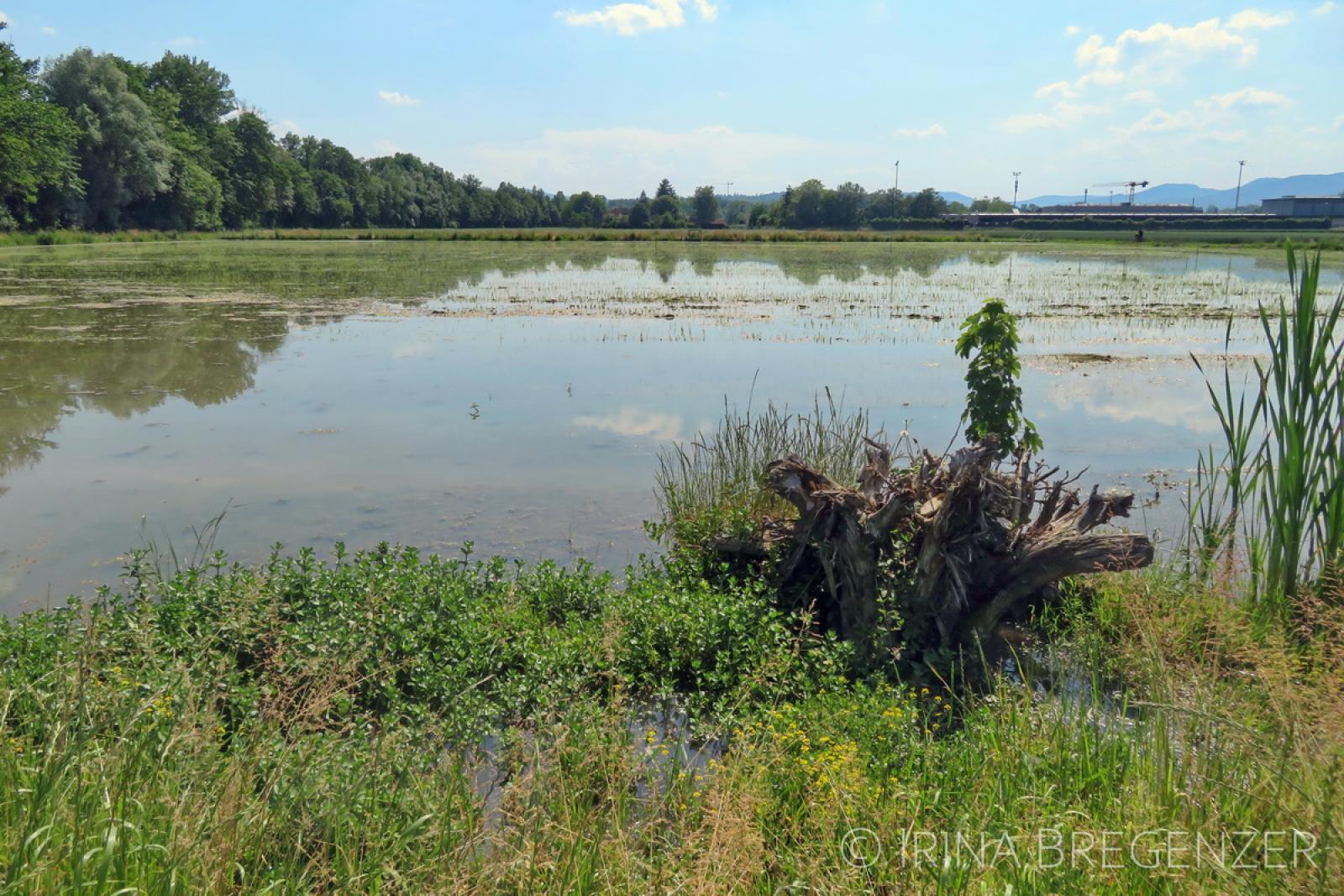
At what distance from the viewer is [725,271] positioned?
1394 inches

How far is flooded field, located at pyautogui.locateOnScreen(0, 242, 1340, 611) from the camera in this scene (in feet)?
25.4

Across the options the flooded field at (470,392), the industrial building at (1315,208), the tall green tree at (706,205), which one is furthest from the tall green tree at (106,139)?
the industrial building at (1315,208)

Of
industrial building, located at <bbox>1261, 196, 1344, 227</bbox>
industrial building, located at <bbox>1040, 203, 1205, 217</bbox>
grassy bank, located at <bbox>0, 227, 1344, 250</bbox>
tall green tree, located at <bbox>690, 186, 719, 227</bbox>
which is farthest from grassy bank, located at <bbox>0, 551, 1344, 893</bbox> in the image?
industrial building, located at <bbox>1040, 203, 1205, 217</bbox>

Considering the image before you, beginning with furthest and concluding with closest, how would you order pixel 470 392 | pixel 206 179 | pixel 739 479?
pixel 206 179 < pixel 470 392 < pixel 739 479

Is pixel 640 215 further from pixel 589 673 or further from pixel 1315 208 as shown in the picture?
pixel 589 673

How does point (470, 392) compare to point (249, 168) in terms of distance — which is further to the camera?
point (249, 168)

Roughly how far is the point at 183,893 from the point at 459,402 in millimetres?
10186

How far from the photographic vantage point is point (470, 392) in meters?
13.0

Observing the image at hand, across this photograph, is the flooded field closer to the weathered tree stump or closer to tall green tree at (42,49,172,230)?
the weathered tree stump

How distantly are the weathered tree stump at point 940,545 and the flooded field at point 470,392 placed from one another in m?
1.84

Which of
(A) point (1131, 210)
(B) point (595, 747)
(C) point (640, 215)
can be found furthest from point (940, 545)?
(A) point (1131, 210)

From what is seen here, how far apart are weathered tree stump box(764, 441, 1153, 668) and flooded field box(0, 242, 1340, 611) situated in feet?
6.04

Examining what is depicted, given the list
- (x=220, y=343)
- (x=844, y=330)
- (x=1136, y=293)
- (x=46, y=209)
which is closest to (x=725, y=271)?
(x=1136, y=293)

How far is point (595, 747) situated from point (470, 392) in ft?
31.5
